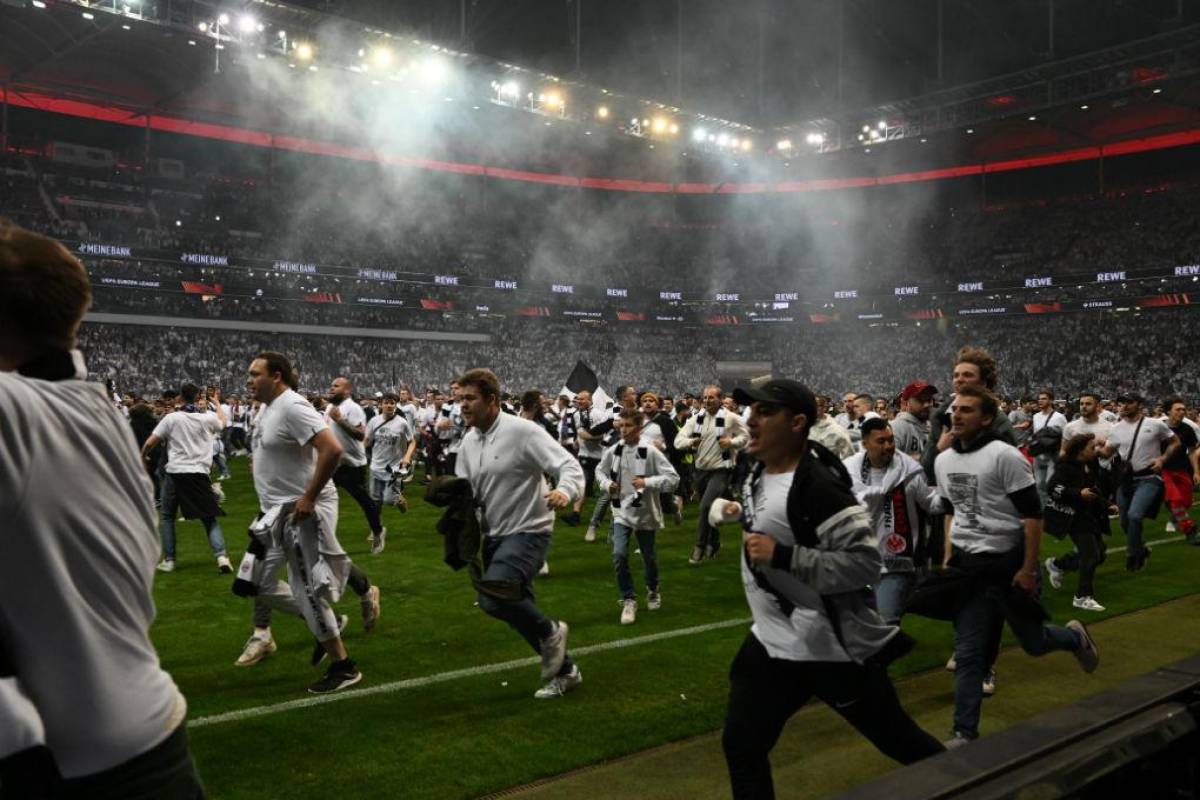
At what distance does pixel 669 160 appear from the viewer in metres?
57.4

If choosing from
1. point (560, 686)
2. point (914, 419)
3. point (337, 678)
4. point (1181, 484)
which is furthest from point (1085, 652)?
point (1181, 484)

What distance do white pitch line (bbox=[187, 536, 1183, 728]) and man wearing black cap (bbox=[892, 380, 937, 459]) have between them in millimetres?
Answer: 2037

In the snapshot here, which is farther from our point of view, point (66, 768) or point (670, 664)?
point (670, 664)

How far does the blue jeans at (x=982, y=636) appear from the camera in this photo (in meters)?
4.62

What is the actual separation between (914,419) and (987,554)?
283 centimetres

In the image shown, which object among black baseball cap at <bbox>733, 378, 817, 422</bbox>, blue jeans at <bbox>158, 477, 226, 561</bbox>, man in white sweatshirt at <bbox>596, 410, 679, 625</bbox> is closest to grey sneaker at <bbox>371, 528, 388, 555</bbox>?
blue jeans at <bbox>158, 477, 226, 561</bbox>

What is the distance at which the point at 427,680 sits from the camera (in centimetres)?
627

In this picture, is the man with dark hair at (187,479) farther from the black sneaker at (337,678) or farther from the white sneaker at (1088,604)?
the white sneaker at (1088,604)

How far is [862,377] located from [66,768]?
54563mm

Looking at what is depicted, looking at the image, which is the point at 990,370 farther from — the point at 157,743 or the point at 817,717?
the point at 157,743

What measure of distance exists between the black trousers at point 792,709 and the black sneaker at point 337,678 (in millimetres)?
3549

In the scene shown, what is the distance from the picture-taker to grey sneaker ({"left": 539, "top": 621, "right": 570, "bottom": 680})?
5.78 m

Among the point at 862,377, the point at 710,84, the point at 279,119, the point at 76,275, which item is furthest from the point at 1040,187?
the point at 76,275

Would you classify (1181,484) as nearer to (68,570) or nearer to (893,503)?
(893,503)
